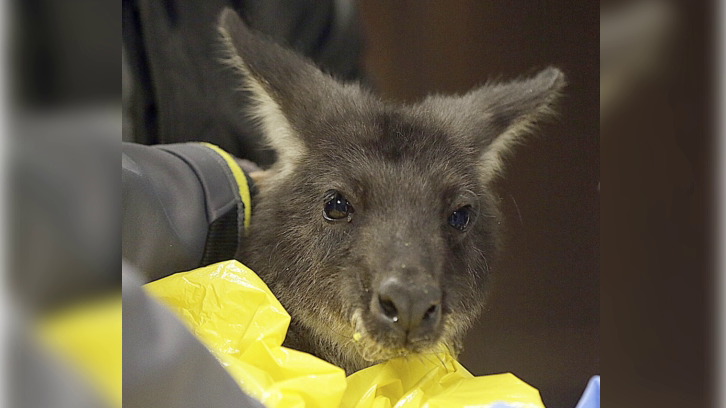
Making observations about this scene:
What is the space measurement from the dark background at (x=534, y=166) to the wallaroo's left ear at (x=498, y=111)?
0.02 meters

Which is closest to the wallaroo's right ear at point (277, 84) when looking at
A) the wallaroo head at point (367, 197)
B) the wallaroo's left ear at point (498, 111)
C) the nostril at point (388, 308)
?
the wallaroo head at point (367, 197)

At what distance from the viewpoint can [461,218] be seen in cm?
116

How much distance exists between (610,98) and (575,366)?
450 mm

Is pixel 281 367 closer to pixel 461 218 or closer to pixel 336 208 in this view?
pixel 336 208

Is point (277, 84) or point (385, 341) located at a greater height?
point (277, 84)

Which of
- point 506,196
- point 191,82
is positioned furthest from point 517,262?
point 191,82

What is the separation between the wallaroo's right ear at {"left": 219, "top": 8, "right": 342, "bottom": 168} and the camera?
1.09 metres

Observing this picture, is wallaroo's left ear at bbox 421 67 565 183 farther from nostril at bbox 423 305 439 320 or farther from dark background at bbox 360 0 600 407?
nostril at bbox 423 305 439 320

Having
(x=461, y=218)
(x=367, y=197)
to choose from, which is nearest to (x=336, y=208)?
(x=367, y=197)

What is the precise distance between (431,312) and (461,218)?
211mm

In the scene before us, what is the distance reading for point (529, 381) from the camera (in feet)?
3.67

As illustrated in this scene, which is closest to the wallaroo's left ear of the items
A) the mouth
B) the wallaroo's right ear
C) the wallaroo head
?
the wallaroo head

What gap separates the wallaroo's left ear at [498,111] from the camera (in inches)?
43.9

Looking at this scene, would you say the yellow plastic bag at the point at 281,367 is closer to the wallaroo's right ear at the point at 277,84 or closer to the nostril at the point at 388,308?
the nostril at the point at 388,308
